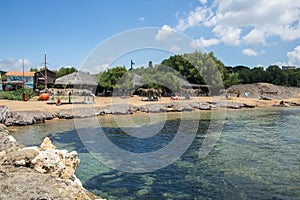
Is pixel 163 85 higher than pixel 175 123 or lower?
higher

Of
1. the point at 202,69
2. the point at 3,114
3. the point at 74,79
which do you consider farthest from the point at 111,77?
the point at 3,114

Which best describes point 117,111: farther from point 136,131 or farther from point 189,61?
point 189,61

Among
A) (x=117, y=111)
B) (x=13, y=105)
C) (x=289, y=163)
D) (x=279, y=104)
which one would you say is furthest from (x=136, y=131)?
(x=279, y=104)

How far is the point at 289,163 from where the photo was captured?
1336cm

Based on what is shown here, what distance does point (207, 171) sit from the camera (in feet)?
40.1

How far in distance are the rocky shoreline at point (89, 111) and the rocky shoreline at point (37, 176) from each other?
18278mm

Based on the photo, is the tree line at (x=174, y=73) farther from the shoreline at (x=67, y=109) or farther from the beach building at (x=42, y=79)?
the shoreline at (x=67, y=109)

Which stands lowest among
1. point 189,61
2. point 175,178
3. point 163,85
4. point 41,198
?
point 175,178

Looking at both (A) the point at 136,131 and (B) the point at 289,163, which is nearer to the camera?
(B) the point at 289,163

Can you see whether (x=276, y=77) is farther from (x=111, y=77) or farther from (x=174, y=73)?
(x=111, y=77)

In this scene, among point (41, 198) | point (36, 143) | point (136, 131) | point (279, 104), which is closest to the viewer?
point (41, 198)

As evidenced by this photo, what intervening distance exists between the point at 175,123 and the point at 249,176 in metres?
15.9

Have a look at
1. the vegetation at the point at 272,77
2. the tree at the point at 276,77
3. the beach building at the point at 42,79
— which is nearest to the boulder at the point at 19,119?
the beach building at the point at 42,79

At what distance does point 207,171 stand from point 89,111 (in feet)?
69.8
